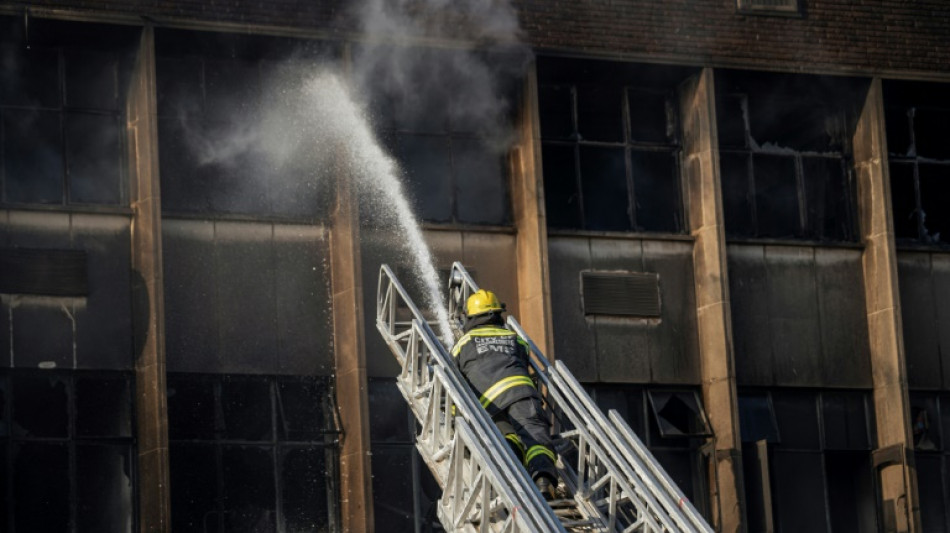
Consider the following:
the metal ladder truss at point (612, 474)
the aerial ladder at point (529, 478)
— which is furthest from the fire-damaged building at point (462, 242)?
the metal ladder truss at point (612, 474)

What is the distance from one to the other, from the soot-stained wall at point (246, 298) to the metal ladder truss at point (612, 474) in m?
4.69

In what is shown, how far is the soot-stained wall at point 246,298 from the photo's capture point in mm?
23797

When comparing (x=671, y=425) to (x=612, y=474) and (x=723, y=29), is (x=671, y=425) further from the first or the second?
(x=612, y=474)

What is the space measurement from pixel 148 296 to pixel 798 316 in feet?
29.6

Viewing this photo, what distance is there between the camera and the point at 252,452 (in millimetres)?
23719


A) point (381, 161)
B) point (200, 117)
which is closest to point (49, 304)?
point (200, 117)

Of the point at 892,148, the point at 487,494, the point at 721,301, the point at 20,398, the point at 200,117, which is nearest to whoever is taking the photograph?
the point at 487,494

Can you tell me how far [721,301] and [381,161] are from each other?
4.86 meters

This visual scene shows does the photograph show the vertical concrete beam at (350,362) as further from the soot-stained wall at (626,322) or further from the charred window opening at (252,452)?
the soot-stained wall at (626,322)

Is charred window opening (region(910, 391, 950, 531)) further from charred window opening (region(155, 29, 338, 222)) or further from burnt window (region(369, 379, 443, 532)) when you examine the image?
charred window opening (region(155, 29, 338, 222))

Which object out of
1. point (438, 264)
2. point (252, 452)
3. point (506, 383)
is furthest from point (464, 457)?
point (438, 264)

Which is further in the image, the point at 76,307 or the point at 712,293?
the point at 712,293

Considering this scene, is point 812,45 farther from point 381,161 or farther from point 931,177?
point 381,161

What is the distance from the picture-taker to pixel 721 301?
26375 mm
